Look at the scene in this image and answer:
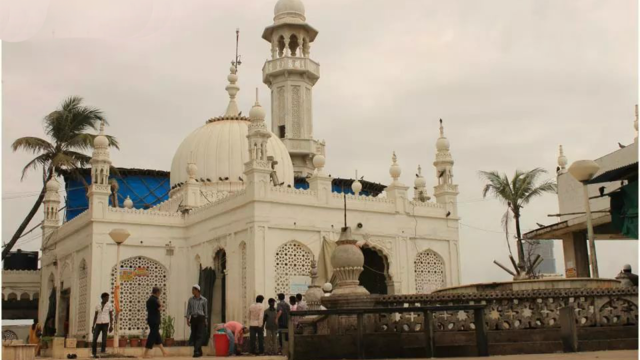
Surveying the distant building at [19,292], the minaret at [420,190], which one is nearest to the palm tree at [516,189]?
the minaret at [420,190]

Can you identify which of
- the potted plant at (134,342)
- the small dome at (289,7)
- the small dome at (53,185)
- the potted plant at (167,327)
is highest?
the small dome at (289,7)

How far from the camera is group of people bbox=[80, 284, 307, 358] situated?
12.7 m

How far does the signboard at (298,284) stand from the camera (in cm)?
2159

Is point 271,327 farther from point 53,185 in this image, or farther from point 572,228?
point 53,185

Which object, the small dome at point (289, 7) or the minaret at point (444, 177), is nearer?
the minaret at point (444, 177)

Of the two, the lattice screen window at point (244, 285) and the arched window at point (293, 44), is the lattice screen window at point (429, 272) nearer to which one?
the lattice screen window at point (244, 285)

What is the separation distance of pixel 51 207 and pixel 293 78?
11611mm

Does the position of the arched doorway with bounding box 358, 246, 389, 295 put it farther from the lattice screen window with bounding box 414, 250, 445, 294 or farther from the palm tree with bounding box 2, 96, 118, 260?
the palm tree with bounding box 2, 96, 118, 260

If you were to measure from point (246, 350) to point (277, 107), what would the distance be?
1936 centimetres

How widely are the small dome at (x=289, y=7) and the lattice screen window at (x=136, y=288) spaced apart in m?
15.5

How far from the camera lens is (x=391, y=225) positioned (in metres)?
23.5

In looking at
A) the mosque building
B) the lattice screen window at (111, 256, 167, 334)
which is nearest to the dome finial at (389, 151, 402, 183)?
the mosque building

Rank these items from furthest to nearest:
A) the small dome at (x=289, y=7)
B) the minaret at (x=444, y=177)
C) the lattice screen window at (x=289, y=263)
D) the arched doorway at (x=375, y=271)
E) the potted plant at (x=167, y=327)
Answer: the small dome at (x=289, y=7) < the minaret at (x=444, y=177) < the arched doorway at (x=375, y=271) < the potted plant at (x=167, y=327) < the lattice screen window at (x=289, y=263)

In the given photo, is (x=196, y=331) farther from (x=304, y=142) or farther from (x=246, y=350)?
(x=304, y=142)
